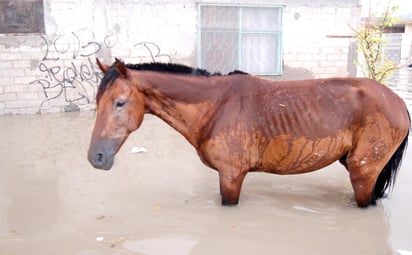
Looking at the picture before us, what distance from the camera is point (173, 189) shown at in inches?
170

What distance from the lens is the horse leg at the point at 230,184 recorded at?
11.6 feet

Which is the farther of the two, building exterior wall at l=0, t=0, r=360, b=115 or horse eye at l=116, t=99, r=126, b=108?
building exterior wall at l=0, t=0, r=360, b=115

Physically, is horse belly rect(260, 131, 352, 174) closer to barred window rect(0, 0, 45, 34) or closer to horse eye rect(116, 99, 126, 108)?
horse eye rect(116, 99, 126, 108)

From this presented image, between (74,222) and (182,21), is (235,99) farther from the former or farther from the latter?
(182,21)

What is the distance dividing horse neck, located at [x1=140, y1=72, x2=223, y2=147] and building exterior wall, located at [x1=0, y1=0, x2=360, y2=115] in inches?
236

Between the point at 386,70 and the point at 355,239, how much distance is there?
5.05 metres

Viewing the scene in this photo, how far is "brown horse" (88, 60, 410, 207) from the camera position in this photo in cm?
348

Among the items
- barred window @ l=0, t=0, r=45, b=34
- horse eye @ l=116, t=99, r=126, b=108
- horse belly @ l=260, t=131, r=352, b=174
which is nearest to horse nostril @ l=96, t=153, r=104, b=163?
horse eye @ l=116, t=99, r=126, b=108

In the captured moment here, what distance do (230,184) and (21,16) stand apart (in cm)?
695

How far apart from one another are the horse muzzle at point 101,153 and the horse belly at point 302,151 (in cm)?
131

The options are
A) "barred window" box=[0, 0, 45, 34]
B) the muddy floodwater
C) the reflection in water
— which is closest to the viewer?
the reflection in water

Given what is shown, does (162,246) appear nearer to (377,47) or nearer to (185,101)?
(185,101)

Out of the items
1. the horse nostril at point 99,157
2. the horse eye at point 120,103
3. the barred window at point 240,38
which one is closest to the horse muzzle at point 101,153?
the horse nostril at point 99,157

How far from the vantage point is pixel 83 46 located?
29.5ft
